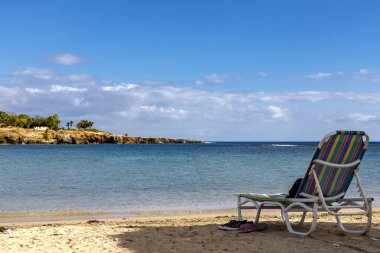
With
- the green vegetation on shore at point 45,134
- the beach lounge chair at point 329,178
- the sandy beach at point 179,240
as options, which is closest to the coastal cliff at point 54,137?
the green vegetation on shore at point 45,134

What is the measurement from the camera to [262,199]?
22.2 ft

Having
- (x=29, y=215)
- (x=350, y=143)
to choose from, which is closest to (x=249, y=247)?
(x=350, y=143)

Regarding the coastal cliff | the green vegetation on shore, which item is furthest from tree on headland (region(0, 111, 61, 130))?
the coastal cliff

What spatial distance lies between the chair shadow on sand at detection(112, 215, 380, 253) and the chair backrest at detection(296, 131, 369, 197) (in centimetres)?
71

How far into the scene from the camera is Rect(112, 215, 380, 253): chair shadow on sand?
579 cm

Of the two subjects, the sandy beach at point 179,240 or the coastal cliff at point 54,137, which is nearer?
the sandy beach at point 179,240

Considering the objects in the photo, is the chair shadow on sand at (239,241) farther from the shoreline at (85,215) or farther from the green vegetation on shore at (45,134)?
the green vegetation on shore at (45,134)

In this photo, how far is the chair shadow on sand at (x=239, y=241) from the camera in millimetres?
5793

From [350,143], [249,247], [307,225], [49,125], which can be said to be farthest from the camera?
[49,125]

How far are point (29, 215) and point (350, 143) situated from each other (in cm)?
807

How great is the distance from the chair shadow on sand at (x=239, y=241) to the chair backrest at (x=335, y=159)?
0.71m

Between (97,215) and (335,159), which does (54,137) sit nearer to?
(97,215)

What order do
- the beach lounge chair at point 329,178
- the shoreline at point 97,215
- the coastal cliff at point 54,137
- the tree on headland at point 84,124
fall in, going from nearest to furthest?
1. the beach lounge chair at point 329,178
2. the shoreline at point 97,215
3. the coastal cliff at point 54,137
4. the tree on headland at point 84,124

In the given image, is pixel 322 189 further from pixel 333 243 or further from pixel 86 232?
pixel 86 232
